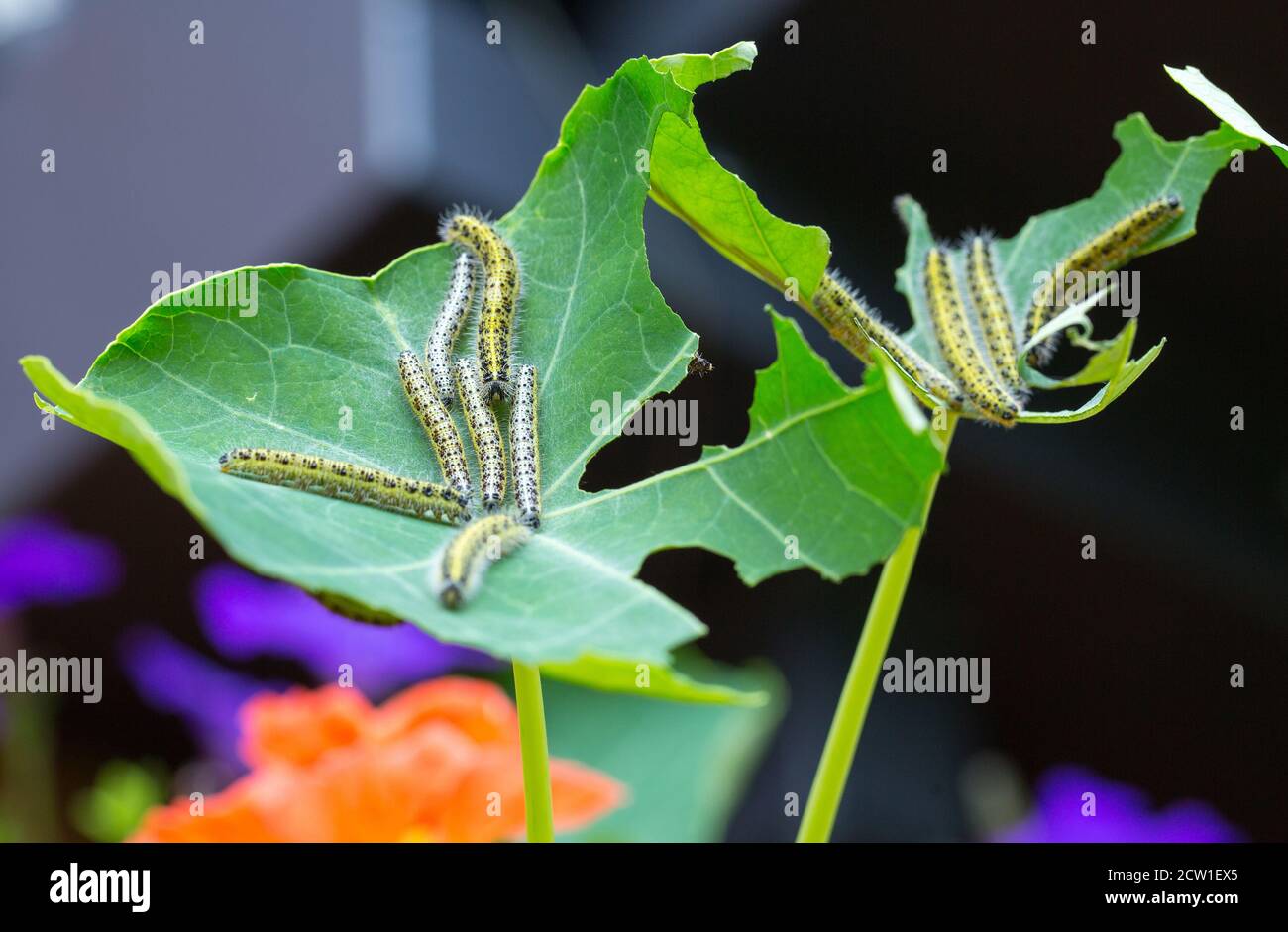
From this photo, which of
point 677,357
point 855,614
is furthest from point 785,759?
point 677,357

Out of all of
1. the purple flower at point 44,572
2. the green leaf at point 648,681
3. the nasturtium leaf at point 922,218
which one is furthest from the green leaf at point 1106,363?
the purple flower at point 44,572

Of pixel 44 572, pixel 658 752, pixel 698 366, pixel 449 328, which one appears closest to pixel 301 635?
pixel 658 752

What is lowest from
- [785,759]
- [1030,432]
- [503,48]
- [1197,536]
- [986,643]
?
[785,759]

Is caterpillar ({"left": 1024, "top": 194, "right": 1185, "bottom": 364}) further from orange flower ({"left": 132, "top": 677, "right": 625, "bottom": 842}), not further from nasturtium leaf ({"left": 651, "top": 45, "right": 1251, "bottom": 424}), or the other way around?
orange flower ({"left": 132, "top": 677, "right": 625, "bottom": 842})

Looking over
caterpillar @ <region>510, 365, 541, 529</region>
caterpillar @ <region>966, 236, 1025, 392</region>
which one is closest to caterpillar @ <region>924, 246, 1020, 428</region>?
caterpillar @ <region>966, 236, 1025, 392</region>

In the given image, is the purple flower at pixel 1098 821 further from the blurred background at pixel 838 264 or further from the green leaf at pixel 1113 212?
the green leaf at pixel 1113 212

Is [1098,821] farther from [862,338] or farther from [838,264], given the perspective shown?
[838,264]
